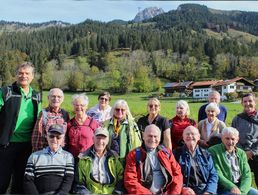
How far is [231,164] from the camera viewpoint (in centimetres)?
620

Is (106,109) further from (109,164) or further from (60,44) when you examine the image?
(60,44)

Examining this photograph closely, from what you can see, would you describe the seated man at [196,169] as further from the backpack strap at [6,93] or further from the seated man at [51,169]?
the backpack strap at [6,93]

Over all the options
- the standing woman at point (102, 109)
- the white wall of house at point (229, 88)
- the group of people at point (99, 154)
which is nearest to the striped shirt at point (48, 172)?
the group of people at point (99, 154)

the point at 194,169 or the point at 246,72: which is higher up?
the point at 246,72

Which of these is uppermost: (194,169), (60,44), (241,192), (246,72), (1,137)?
(60,44)

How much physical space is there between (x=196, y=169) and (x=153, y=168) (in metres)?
0.76

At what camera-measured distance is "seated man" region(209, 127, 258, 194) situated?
6121 mm

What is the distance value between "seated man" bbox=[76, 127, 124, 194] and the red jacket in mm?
216

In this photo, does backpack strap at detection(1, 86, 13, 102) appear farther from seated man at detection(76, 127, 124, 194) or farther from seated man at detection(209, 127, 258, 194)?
seated man at detection(209, 127, 258, 194)

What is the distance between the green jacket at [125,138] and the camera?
6.40 meters

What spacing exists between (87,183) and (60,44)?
164 metres

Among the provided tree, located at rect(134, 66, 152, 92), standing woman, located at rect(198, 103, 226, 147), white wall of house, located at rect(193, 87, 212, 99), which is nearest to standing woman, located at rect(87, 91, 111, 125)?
standing woman, located at rect(198, 103, 226, 147)

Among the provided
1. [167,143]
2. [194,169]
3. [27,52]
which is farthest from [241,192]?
[27,52]

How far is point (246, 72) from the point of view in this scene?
4751 inches
